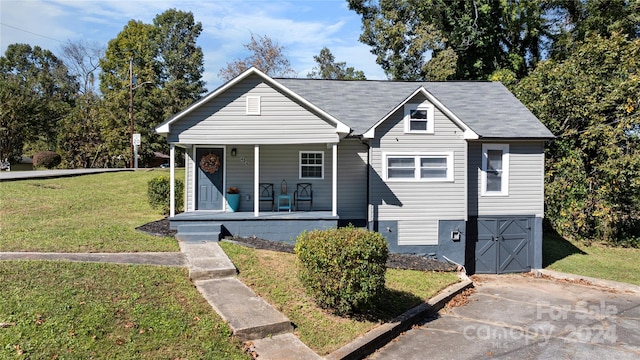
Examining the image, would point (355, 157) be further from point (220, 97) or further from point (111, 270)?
point (111, 270)

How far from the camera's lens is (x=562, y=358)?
595 centimetres

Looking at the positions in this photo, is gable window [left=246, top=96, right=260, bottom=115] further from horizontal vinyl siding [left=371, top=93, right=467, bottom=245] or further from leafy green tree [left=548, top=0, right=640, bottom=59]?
leafy green tree [left=548, top=0, right=640, bottom=59]

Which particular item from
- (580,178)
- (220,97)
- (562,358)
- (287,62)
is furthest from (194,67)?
(562,358)

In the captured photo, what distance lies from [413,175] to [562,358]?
6819 millimetres

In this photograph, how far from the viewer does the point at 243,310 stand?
5945 millimetres

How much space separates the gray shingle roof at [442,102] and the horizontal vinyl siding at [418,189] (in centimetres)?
103

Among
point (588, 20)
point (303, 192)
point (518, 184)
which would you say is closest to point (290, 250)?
point (303, 192)

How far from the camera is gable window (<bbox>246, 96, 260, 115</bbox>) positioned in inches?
451

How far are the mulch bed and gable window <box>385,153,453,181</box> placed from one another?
242 cm

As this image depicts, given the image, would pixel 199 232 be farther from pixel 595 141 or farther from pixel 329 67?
pixel 329 67

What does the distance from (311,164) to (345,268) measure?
23.9 feet

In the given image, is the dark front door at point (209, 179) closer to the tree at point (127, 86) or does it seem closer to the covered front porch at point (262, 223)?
the covered front porch at point (262, 223)

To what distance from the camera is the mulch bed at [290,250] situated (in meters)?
10.2

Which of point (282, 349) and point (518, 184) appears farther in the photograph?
point (518, 184)
